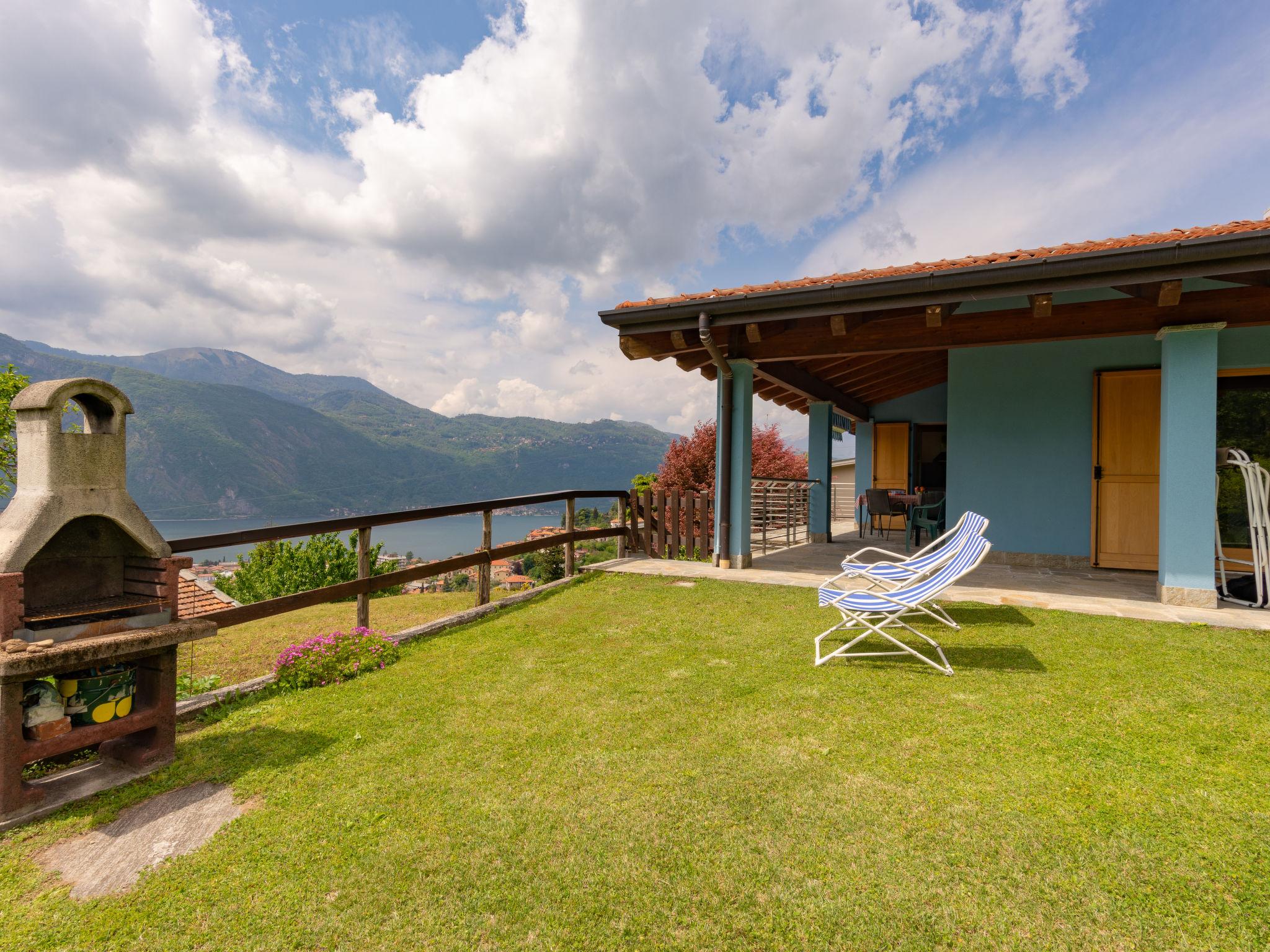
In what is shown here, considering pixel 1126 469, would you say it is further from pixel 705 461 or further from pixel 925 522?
pixel 705 461

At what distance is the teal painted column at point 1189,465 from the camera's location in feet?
17.1

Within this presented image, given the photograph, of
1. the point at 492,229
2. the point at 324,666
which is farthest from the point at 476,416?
the point at 324,666

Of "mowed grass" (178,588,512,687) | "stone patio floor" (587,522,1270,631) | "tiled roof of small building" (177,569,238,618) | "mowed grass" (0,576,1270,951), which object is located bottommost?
"tiled roof of small building" (177,569,238,618)

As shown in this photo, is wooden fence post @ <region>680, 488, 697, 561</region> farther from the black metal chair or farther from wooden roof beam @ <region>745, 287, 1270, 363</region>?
the black metal chair

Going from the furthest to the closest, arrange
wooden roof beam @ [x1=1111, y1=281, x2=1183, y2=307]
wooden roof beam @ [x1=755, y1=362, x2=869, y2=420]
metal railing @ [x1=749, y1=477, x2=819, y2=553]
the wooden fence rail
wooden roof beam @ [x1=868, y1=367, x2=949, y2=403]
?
wooden roof beam @ [x1=868, y1=367, x2=949, y2=403], metal railing @ [x1=749, y1=477, x2=819, y2=553], wooden roof beam @ [x1=755, y1=362, x2=869, y2=420], wooden roof beam @ [x1=1111, y1=281, x2=1183, y2=307], the wooden fence rail

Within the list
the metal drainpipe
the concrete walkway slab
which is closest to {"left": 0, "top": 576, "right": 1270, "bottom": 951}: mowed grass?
the concrete walkway slab

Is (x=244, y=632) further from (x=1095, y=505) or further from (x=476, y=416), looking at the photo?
(x=476, y=416)

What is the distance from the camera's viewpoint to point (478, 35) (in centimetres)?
998

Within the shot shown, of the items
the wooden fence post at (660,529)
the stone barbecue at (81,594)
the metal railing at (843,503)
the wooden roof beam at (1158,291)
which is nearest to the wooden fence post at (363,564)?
the stone barbecue at (81,594)

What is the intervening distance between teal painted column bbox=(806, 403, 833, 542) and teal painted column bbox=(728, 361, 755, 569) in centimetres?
415

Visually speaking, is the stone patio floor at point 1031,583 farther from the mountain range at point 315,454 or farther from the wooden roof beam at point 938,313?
the mountain range at point 315,454

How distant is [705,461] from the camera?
Answer: 56.9 feet

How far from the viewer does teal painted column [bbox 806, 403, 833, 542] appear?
11414 mm

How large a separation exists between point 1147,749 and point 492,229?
1344cm
